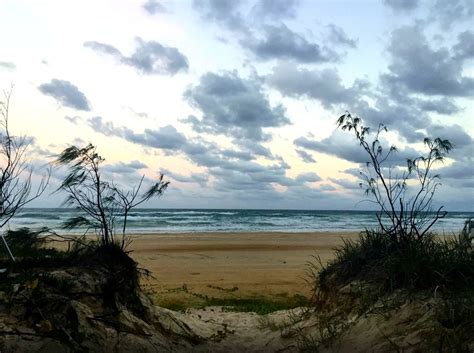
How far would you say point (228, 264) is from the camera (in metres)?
19.6

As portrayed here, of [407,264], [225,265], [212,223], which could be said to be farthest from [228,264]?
[212,223]

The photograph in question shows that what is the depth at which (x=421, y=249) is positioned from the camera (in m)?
7.20

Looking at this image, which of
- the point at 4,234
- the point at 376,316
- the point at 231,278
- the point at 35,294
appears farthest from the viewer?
the point at 231,278

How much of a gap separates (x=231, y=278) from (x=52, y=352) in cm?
1051

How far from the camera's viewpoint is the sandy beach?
534 inches

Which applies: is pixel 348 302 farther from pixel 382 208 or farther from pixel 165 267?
pixel 165 267

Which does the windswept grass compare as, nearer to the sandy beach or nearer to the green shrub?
the green shrub

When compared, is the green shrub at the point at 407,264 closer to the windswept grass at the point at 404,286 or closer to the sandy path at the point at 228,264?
the windswept grass at the point at 404,286

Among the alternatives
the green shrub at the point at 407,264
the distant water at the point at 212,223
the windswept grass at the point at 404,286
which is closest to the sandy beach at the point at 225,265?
the windswept grass at the point at 404,286

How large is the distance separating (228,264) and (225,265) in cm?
36

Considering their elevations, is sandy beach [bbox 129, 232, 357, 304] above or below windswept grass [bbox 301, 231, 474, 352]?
below

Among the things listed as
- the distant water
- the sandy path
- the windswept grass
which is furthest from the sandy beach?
the distant water

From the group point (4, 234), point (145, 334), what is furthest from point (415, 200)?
point (4, 234)

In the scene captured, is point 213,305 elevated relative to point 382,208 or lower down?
lower down
